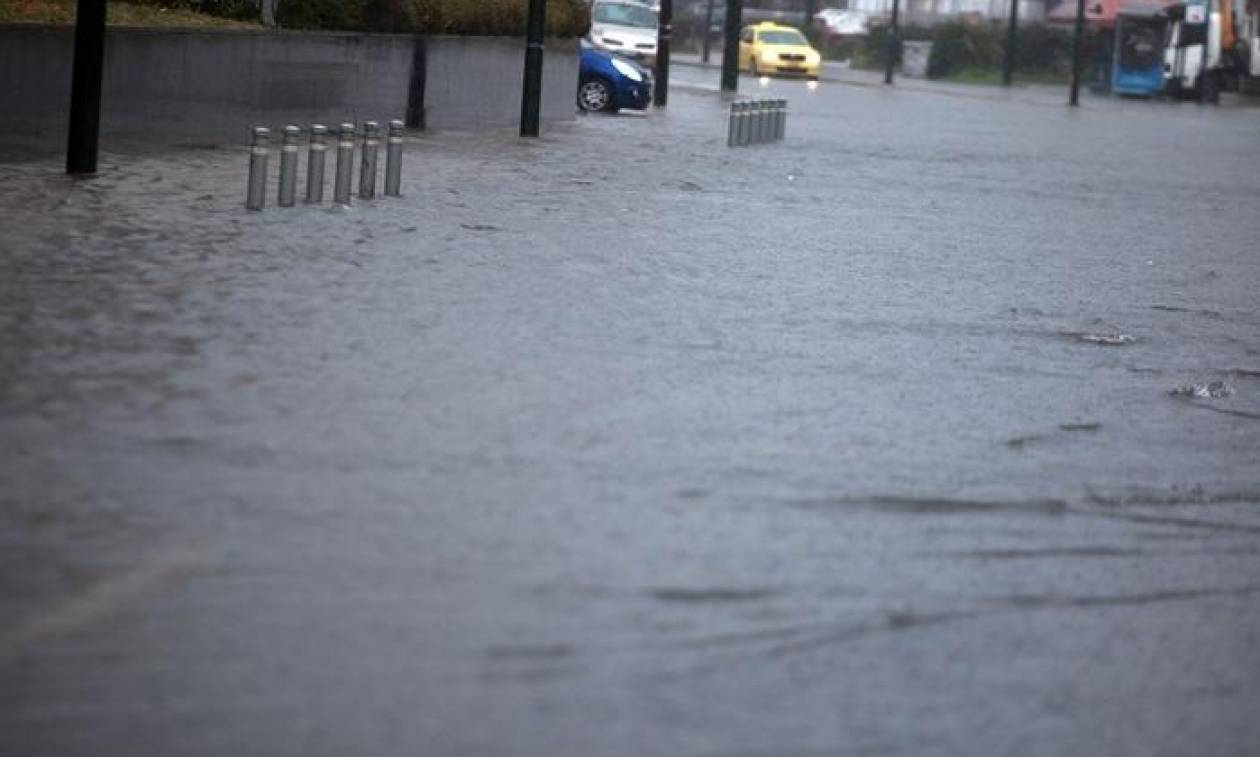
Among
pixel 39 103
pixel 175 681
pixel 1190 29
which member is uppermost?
pixel 1190 29

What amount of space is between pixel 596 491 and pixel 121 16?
1813 centimetres

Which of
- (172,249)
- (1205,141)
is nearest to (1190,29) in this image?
(1205,141)

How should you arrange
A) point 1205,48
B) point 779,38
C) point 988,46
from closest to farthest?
1. point 779,38
2. point 1205,48
3. point 988,46

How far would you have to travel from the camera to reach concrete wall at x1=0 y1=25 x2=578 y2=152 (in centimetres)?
2339

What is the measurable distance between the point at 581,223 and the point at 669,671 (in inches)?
554

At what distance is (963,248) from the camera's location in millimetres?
22453

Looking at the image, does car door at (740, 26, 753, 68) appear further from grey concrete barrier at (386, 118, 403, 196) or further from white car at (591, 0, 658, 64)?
grey concrete barrier at (386, 118, 403, 196)

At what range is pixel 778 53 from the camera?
2776 inches

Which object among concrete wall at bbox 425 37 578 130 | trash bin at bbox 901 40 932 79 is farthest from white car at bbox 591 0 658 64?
trash bin at bbox 901 40 932 79

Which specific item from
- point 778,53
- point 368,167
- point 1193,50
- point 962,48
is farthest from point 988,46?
point 368,167

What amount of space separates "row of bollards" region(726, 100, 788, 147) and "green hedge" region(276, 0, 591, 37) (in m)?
3.52

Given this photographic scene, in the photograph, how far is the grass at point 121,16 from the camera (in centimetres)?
2433

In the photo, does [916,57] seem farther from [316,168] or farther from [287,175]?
[287,175]

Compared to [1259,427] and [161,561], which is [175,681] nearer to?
[161,561]
